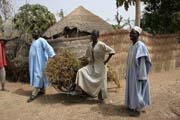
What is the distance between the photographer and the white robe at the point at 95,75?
338 inches

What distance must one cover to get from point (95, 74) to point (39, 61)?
66.0 inches

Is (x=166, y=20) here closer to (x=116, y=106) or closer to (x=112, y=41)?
(x=112, y=41)

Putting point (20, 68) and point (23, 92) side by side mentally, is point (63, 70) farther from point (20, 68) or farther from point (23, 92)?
point (20, 68)

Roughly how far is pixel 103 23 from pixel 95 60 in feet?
29.7

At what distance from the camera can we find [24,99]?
30.8 ft

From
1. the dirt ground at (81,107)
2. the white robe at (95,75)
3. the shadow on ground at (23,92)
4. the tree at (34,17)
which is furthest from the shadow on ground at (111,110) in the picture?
the tree at (34,17)

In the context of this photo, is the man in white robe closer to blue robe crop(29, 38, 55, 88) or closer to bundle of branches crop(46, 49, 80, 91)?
bundle of branches crop(46, 49, 80, 91)

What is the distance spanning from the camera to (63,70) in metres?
8.87

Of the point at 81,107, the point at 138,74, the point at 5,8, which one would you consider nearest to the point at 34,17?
the point at 5,8

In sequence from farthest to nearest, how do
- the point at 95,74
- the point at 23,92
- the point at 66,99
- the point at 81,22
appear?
1. the point at 81,22
2. the point at 23,92
3. the point at 66,99
4. the point at 95,74

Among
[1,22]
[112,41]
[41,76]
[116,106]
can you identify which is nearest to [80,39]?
[112,41]

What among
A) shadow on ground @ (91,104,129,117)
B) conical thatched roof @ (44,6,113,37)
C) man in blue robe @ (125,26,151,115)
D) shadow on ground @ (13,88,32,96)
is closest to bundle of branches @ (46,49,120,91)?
shadow on ground @ (91,104,129,117)

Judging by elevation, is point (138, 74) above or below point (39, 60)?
below

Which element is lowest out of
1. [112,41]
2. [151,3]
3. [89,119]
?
[89,119]
